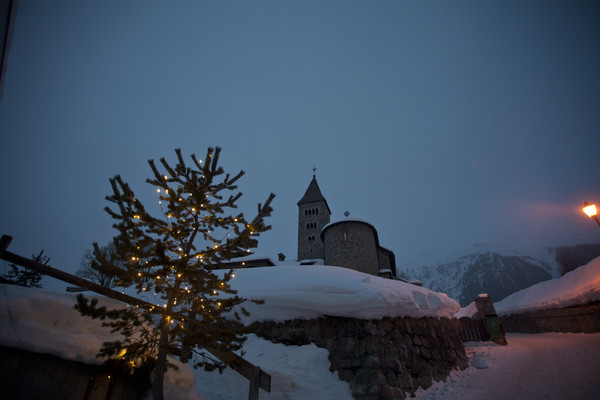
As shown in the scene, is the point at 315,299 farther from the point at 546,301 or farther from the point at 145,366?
the point at 546,301

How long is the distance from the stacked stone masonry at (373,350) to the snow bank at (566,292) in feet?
40.0

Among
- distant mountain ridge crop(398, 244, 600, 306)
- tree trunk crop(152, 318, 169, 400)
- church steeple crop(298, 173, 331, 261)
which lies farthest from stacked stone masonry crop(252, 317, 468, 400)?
distant mountain ridge crop(398, 244, 600, 306)

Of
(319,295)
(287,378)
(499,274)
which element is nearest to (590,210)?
(319,295)

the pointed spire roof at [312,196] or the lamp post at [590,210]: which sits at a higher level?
the pointed spire roof at [312,196]

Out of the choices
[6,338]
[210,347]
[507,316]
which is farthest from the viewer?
[507,316]

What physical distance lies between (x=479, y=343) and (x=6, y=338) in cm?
1880

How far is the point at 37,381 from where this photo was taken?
311cm

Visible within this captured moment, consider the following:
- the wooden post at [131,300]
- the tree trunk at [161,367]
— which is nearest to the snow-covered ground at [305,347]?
the wooden post at [131,300]

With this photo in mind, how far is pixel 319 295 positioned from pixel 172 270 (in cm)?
410

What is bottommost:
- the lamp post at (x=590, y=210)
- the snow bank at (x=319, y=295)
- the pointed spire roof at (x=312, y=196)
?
the snow bank at (x=319, y=295)

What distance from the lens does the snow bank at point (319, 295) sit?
6.81 meters

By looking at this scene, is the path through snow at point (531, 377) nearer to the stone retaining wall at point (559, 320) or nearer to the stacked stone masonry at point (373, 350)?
the stacked stone masonry at point (373, 350)

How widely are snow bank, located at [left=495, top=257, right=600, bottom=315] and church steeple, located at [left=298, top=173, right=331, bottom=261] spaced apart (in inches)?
891

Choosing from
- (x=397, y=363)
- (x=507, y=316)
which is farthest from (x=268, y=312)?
(x=507, y=316)
